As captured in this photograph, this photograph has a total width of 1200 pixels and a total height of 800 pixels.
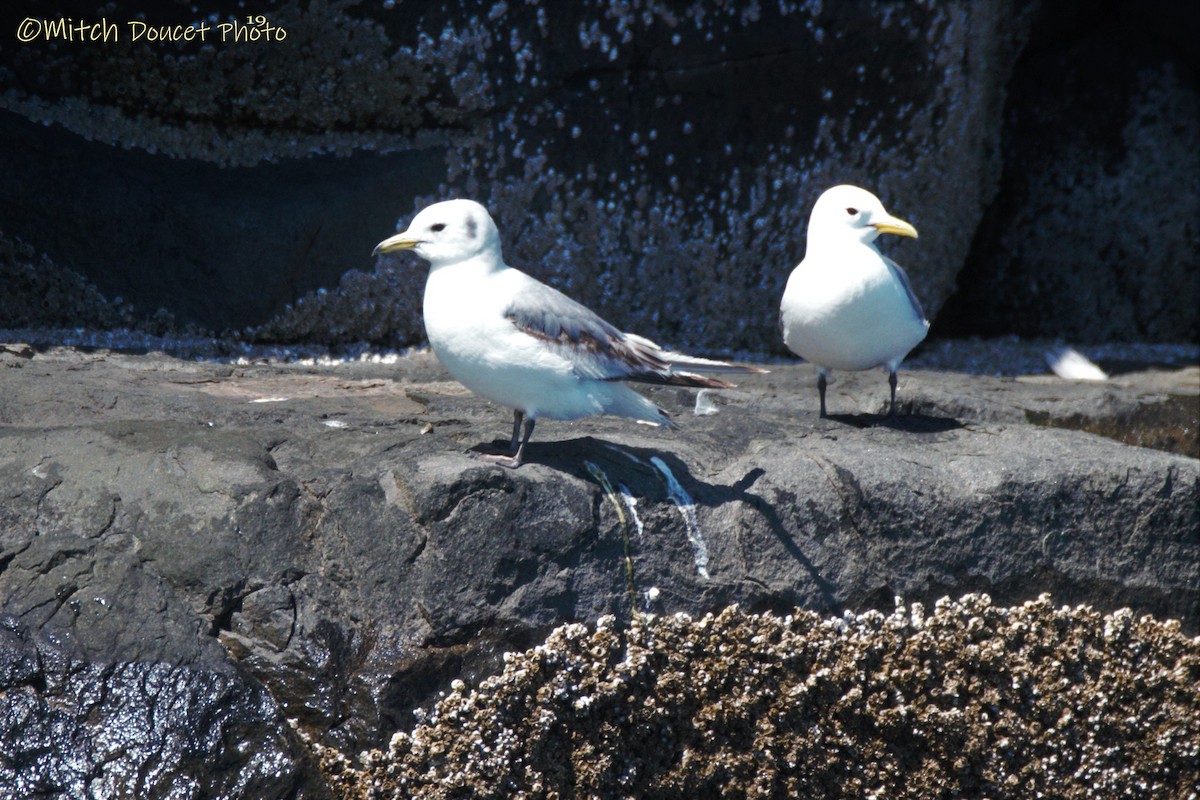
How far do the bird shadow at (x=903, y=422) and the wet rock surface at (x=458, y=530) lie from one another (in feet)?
0.17

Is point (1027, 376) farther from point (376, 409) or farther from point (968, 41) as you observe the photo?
point (376, 409)

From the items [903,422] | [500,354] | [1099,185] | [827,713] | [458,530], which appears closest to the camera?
[458,530]

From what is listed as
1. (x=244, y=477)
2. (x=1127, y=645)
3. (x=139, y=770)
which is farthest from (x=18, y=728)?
(x=1127, y=645)

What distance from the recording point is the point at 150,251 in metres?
5.05

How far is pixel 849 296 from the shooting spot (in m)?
3.75

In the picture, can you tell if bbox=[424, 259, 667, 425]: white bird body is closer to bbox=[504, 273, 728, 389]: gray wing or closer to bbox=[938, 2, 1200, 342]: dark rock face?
bbox=[504, 273, 728, 389]: gray wing

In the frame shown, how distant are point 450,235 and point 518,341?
366 millimetres

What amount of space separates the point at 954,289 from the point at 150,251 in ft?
13.4

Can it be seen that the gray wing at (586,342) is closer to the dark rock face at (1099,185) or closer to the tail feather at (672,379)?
the tail feather at (672,379)

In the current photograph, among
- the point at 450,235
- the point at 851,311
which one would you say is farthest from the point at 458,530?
the point at 851,311

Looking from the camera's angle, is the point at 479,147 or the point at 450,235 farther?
the point at 479,147

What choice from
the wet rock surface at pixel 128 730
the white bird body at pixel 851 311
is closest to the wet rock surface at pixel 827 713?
the wet rock surface at pixel 128 730

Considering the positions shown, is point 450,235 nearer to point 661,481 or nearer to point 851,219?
point 661,481

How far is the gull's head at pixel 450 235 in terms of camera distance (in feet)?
10.4
